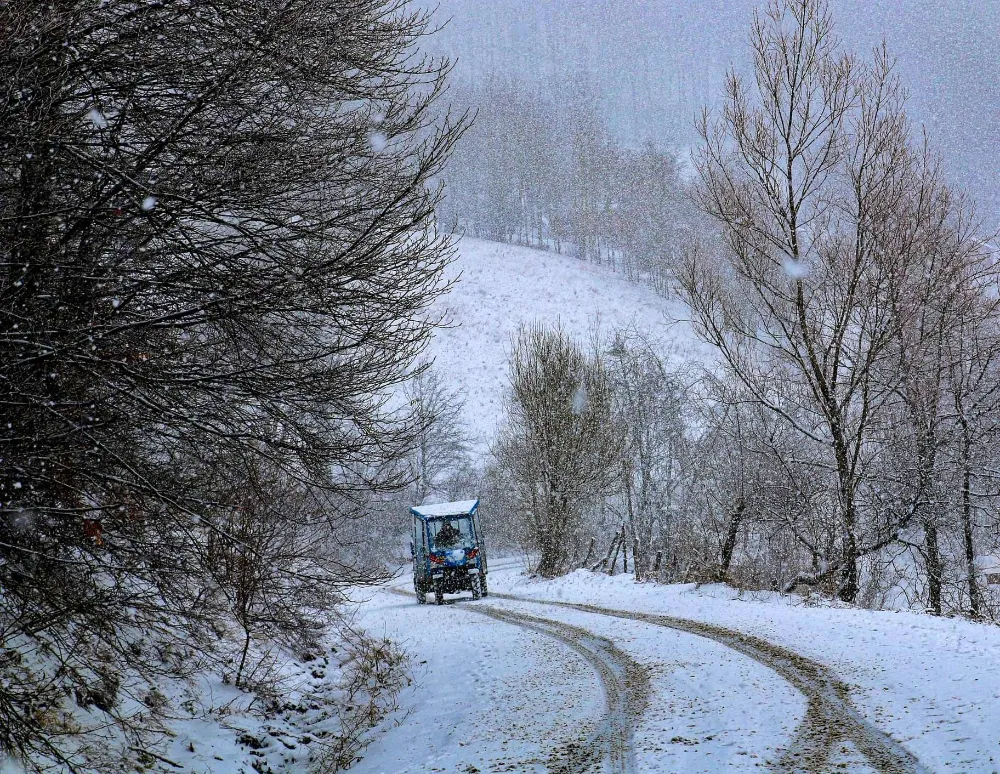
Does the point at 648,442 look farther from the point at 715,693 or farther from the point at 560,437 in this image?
the point at 715,693

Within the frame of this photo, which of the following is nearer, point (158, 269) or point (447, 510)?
point (158, 269)

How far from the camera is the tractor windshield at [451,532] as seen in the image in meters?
21.3

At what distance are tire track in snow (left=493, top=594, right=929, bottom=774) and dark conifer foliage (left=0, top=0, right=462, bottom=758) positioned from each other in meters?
3.82

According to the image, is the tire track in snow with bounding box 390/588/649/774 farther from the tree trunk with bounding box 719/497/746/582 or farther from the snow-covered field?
the tree trunk with bounding box 719/497/746/582

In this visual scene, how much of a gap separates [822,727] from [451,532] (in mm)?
16590

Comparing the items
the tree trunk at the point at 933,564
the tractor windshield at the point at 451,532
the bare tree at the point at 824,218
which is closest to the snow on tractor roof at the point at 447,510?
the tractor windshield at the point at 451,532

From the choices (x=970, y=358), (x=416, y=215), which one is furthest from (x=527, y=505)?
(x=416, y=215)

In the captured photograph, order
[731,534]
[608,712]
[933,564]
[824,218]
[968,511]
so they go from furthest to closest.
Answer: [731,534] → [968,511] → [933,564] → [824,218] → [608,712]

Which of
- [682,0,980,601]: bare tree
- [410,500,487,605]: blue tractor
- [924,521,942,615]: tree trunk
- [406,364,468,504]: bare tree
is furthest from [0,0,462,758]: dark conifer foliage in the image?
[406,364,468,504]: bare tree

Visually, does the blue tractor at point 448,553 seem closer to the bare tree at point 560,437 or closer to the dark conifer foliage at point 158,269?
the bare tree at point 560,437

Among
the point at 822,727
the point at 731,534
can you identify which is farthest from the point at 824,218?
the point at 822,727

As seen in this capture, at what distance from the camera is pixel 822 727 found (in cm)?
541

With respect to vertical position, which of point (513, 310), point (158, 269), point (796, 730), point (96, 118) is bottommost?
point (796, 730)

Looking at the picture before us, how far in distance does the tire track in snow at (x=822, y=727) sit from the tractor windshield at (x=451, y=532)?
13.3 m
